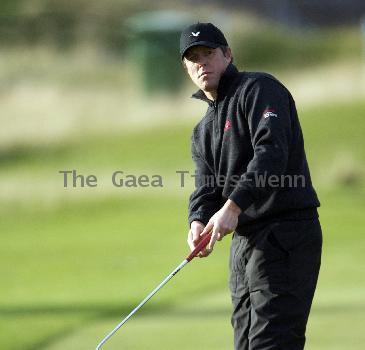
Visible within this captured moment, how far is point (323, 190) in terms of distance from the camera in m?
14.7

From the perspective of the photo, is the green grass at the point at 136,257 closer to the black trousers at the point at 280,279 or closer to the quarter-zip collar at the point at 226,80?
the black trousers at the point at 280,279

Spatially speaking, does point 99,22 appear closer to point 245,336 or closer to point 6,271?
point 6,271

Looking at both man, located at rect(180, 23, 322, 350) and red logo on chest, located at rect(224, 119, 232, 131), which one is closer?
man, located at rect(180, 23, 322, 350)

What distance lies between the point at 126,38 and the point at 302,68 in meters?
5.32

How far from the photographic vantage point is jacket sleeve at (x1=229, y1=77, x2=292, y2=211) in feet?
13.6

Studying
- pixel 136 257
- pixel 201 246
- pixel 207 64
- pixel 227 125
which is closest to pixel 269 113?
pixel 227 125

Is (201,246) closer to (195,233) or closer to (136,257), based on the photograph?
(195,233)

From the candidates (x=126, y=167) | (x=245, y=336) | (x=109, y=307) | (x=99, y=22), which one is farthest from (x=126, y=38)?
(x=245, y=336)

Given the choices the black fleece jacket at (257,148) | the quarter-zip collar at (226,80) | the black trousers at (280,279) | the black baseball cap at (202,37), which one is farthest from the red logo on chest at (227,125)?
the black trousers at (280,279)

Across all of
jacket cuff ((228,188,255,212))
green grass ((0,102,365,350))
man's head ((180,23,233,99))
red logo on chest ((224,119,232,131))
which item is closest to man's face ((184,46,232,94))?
man's head ((180,23,233,99))

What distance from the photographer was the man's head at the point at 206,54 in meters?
4.38

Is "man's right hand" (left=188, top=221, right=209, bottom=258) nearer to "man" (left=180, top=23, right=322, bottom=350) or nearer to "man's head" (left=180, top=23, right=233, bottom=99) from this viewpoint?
"man" (left=180, top=23, right=322, bottom=350)

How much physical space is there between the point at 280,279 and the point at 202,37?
1.00 meters

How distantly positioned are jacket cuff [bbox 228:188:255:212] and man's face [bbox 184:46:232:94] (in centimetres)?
51
